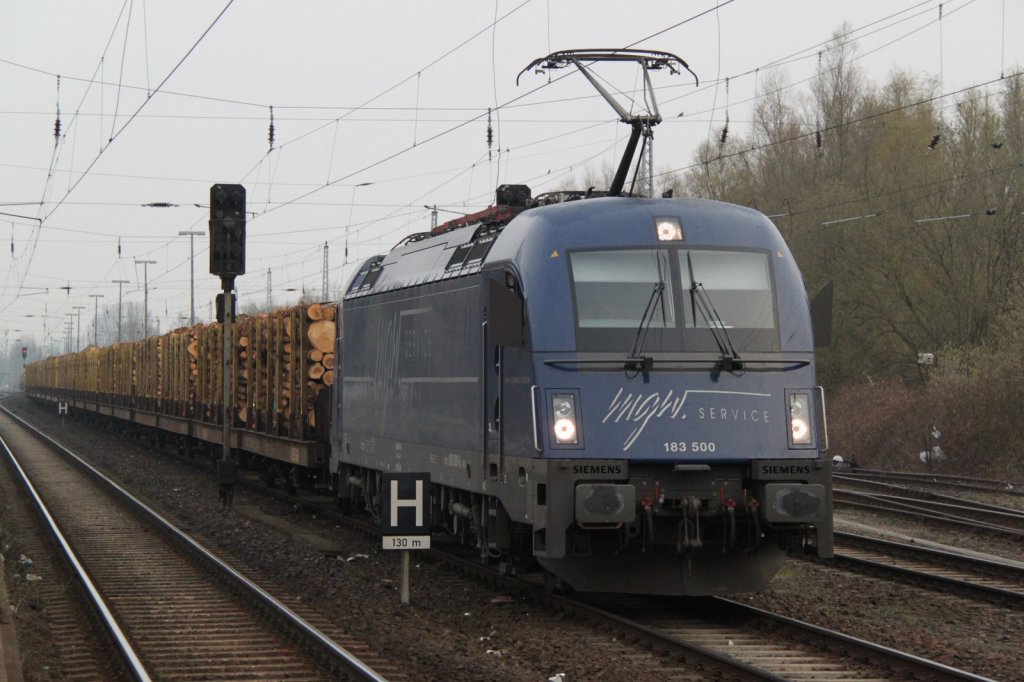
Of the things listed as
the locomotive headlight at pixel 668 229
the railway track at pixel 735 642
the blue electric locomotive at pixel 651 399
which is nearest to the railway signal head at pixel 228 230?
the blue electric locomotive at pixel 651 399

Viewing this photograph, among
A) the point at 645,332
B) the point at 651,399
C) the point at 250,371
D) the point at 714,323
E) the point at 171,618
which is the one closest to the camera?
the point at 651,399

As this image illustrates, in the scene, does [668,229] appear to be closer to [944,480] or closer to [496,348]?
[496,348]

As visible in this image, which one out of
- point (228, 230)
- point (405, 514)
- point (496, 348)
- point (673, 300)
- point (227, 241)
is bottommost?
point (405, 514)

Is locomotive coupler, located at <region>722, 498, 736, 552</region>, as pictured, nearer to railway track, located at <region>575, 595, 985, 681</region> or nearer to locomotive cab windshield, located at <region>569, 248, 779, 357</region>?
railway track, located at <region>575, 595, 985, 681</region>

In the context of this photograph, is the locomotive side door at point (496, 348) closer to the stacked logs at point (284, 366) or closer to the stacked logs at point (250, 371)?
the stacked logs at point (250, 371)

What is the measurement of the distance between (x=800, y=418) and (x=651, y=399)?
1.24 m

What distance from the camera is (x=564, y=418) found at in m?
10.0

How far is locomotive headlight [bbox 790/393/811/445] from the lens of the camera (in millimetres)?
10305

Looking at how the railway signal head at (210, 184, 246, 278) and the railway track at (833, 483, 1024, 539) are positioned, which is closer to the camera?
the railway track at (833, 483, 1024, 539)

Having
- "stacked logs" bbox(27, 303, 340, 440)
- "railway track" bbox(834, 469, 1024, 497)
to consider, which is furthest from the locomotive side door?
"railway track" bbox(834, 469, 1024, 497)

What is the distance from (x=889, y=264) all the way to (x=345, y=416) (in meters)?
22.4

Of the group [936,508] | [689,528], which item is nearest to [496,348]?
[689,528]

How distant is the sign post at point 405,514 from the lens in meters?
11.7

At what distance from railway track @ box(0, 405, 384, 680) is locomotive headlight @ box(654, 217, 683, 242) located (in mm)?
4040
